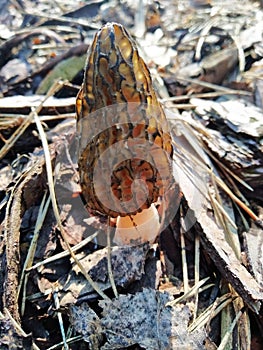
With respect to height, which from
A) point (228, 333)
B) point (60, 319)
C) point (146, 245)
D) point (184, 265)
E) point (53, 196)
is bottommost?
point (228, 333)

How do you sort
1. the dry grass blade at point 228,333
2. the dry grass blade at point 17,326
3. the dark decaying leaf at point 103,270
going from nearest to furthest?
the dry grass blade at point 17,326 < the dry grass blade at point 228,333 < the dark decaying leaf at point 103,270

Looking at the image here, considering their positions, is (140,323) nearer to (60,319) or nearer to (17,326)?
(60,319)

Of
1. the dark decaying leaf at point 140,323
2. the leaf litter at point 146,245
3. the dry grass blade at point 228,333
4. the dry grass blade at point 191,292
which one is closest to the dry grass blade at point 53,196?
the leaf litter at point 146,245

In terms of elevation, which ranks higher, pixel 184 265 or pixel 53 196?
pixel 53 196

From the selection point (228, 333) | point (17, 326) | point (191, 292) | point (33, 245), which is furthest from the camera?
point (33, 245)

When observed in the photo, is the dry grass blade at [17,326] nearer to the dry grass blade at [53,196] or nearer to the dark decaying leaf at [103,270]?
the dark decaying leaf at [103,270]

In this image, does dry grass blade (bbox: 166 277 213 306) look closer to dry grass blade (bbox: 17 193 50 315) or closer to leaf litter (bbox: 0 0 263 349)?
leaf litter (bbox: 0 0 263 349)

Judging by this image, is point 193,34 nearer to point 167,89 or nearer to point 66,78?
point 167,89

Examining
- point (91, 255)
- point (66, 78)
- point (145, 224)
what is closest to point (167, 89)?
point (66, 78)

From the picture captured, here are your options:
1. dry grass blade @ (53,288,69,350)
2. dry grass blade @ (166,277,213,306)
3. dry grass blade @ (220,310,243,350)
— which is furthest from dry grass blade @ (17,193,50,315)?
dry grass blade @ (220,310,243,350)

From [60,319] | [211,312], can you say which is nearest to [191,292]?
[211,312]

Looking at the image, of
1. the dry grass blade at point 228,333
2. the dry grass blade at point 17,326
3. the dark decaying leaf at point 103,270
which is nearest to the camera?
the dry grass blade at point 17,326
